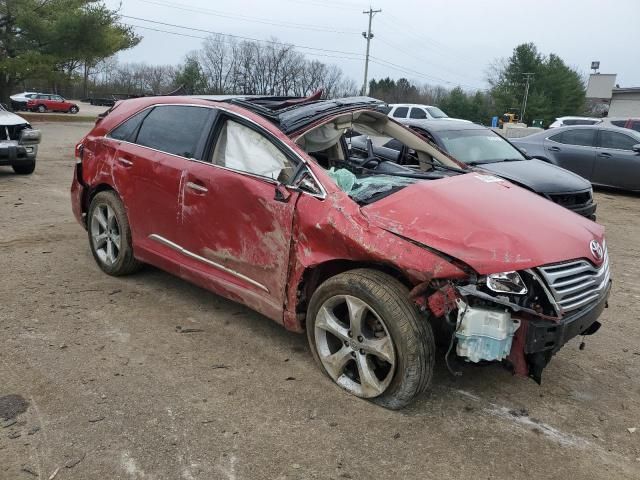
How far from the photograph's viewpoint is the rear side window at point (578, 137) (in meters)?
11.8

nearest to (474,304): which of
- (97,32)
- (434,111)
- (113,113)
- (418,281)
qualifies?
(418,281)

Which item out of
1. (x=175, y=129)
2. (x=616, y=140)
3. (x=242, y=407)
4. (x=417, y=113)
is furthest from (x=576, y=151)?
(x=242, y=407)

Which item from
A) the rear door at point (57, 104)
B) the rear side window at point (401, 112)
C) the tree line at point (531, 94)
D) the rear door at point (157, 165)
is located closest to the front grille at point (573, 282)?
the rear door at point (157, 165)

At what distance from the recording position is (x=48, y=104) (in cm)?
4247

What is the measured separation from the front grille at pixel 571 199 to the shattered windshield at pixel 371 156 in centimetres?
260

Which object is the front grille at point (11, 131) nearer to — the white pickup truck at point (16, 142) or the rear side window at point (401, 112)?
the white pickup truck at point (16, 142)

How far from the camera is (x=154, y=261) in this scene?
443cm

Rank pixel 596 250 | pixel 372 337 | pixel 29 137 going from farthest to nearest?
pixel 29 137 → pixel 596 250 → pixel 372 337

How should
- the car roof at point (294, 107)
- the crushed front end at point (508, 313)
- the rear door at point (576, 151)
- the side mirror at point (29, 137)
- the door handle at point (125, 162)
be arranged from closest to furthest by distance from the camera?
1. the crushed front end at point (508, 313)
2. the car roof at point (294, 107)
3. the door handle at point (125, 162)
4. the side mirror at point (29, 137)
5. the rear door at point (576, 151)

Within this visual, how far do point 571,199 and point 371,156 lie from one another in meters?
3.61

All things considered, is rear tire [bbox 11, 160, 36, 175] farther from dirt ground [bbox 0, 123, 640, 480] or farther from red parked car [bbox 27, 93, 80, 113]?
red parked car [bbox 27, 93, 80, 113]

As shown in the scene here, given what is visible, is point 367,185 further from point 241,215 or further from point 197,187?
point 197,187

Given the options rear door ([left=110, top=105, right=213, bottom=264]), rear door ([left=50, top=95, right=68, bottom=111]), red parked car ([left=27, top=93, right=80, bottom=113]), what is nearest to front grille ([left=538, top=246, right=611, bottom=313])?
rear door ([left=110, top=105, right=213, bottom=264])

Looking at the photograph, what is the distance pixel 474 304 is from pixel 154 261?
2699 millimetres
